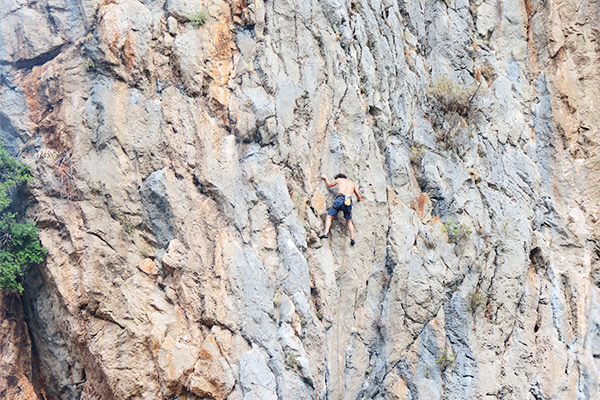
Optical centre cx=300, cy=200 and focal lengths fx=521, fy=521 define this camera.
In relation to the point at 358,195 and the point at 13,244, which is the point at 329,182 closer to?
the point at 358,195

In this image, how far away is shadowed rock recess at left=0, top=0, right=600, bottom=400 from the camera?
8906 mm

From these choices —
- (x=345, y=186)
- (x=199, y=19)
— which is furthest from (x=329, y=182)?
(x=199, y=19)

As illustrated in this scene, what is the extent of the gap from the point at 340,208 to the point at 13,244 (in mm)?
6100

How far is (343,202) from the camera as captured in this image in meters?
10.1

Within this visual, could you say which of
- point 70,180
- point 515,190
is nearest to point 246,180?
point 70,180

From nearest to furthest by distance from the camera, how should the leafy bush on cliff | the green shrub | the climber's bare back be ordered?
the leafy bush on cliff → the climber's bare back → the green shrub

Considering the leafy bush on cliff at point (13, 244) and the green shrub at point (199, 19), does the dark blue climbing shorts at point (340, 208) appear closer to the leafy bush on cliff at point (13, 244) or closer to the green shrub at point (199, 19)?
the green shrub at point (199, 19)

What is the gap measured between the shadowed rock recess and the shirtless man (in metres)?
0.24

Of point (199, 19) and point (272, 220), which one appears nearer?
point (272, 220)

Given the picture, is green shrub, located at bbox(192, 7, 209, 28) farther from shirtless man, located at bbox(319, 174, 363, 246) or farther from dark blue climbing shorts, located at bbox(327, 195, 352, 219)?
dark blue climbing shorts, located at bbox(327, 195, 352, 219)

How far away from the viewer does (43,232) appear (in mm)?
9625

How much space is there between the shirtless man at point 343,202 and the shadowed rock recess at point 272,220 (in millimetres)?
Result: 241

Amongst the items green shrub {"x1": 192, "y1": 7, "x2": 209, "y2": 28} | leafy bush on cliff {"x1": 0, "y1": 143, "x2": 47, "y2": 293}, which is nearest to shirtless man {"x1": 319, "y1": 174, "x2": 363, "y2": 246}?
green shrub {"x1": 192, "y1": 7, "x2": 209, "y2": 28}

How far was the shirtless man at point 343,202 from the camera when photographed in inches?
400
